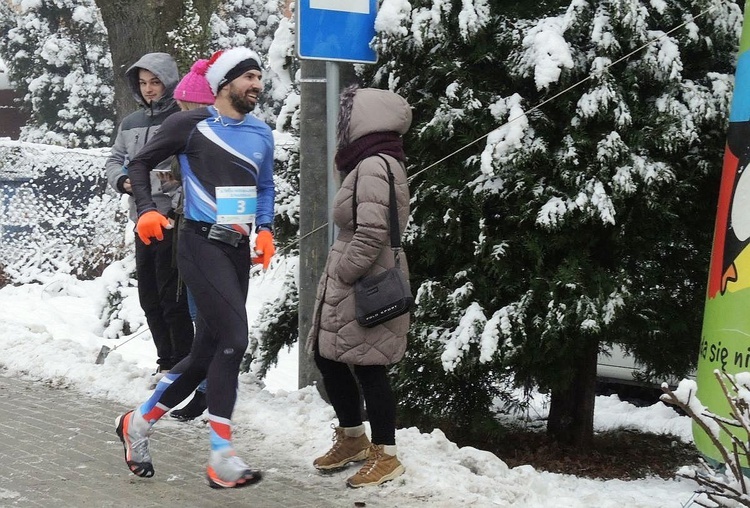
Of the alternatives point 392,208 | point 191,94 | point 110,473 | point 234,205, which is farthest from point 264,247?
point 110,473

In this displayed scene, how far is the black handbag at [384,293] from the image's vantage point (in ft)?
15.8

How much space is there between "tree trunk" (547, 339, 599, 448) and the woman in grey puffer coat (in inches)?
75.4

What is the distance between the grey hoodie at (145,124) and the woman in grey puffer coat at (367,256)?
174 centimetres

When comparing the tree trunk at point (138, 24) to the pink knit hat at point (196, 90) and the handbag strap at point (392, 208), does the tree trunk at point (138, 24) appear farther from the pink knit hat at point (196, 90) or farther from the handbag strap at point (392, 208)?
the handbag strap at point (392, 208)

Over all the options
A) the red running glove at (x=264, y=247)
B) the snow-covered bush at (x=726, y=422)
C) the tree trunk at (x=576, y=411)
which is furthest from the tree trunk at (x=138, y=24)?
the snow-covered bush at (x=726, y=422)

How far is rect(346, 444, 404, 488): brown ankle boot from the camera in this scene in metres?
4.92

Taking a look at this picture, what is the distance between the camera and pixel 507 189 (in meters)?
5.82

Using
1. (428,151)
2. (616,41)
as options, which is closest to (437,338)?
(428,151)

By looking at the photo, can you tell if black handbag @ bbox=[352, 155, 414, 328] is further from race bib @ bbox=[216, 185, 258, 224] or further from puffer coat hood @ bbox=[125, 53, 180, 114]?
puffer coat hood @ bbox=[125, 53, 180, 114]

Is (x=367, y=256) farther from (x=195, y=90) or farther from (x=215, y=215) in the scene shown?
(x=195, y=90)

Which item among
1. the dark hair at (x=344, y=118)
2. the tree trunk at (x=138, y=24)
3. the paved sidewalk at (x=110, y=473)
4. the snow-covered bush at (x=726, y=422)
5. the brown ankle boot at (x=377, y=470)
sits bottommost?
the paved sidewalk at (x=110, y=473)

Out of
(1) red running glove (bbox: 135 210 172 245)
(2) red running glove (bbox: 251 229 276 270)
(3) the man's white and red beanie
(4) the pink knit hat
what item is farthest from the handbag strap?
(4) the pink knit hat

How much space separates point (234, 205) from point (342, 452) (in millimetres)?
1318

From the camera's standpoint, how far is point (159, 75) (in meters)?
6.38
